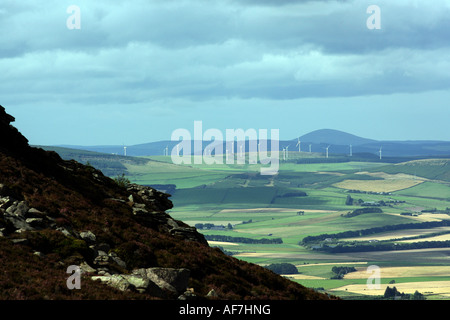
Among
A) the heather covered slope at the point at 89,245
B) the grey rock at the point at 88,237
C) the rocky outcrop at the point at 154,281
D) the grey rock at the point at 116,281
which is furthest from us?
the grey rock at the point at 88,237

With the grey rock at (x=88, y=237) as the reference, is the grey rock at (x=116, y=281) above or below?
below

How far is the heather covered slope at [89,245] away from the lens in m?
33.8

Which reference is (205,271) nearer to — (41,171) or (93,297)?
(93,297)

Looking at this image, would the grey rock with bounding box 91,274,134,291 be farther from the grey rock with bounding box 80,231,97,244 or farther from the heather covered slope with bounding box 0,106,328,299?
the grey rock with bounding box 80,231,97,244

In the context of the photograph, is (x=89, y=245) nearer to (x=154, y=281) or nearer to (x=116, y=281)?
(x=154, y=281)

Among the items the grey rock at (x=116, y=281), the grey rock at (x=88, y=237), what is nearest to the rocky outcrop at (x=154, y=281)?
the grey rock at (x=116, y=281)

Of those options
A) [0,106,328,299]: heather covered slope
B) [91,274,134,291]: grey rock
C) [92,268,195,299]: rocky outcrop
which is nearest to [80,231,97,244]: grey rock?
[0,106,328,299]: heather covered slope

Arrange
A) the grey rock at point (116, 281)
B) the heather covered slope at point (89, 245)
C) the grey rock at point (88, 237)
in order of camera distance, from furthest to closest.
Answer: the grey rock at point (88, 237) < the grey rock at point (116, 281) < the heather covered slope at point (89, 245)

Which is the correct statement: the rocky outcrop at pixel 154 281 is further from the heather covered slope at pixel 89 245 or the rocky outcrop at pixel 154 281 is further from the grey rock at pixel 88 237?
the grey rock at pixel 88 237

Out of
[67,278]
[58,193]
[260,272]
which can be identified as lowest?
[260,272]

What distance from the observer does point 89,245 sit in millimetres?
42156
